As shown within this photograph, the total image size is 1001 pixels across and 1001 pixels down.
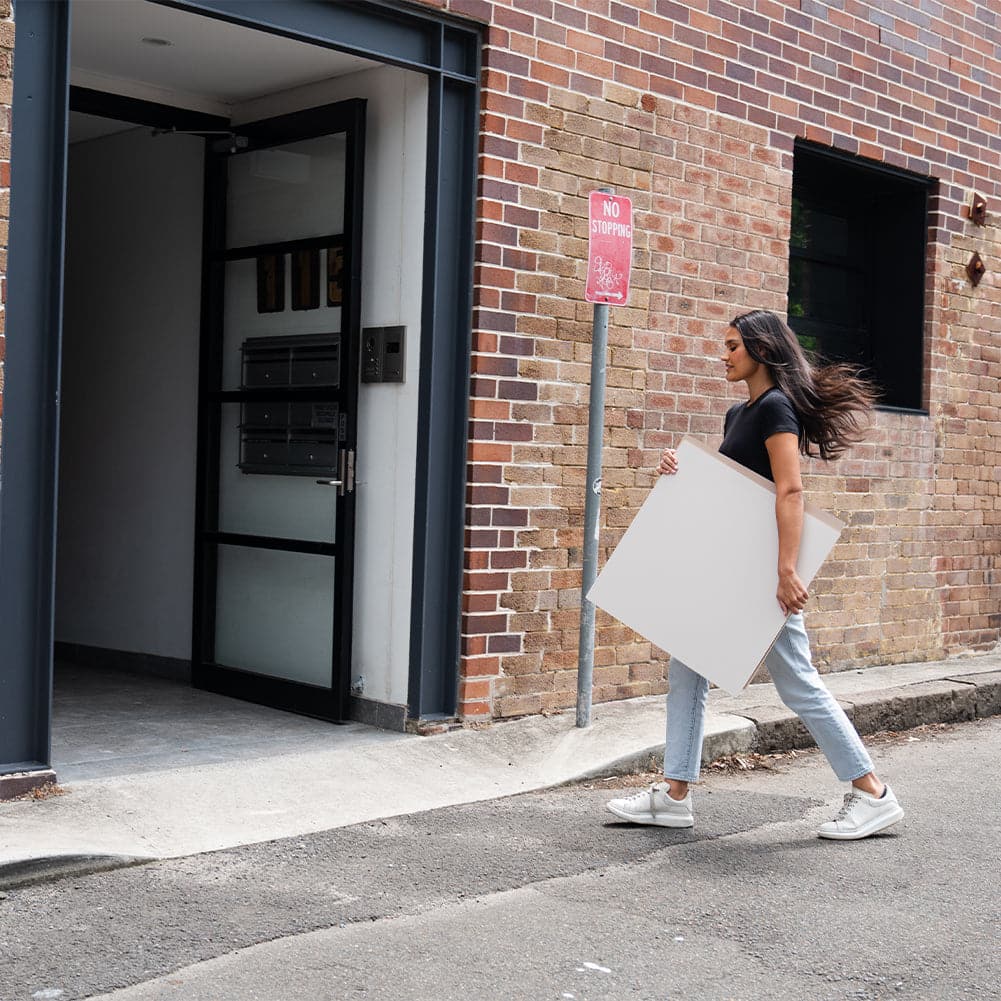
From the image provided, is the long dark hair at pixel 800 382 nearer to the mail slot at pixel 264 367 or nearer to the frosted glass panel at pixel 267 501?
the frosted glass panel at pixel 267 501

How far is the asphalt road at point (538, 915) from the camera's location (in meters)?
3.96

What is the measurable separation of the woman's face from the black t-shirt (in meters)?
0.10

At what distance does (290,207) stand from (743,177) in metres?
2.54

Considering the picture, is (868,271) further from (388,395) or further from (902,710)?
(388,395)

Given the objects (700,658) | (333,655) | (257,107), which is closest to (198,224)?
(257,107)

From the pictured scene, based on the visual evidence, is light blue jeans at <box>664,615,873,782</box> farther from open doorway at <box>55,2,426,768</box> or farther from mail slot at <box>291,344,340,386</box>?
mail slot at <box>291,344,340,386</box>

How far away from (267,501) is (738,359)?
3072mm

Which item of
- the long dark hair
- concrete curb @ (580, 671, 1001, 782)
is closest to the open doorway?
concrete curb @ (580, 671, 1001, 782)

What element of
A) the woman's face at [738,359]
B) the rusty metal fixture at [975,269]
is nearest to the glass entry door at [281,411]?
the woman's face at [738,359]

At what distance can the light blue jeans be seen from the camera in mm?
5512

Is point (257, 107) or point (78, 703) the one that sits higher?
point (257, 107)

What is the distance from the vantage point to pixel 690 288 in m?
7.98

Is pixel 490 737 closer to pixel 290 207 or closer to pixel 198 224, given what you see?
pixel 290 207

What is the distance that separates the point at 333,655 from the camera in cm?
714
